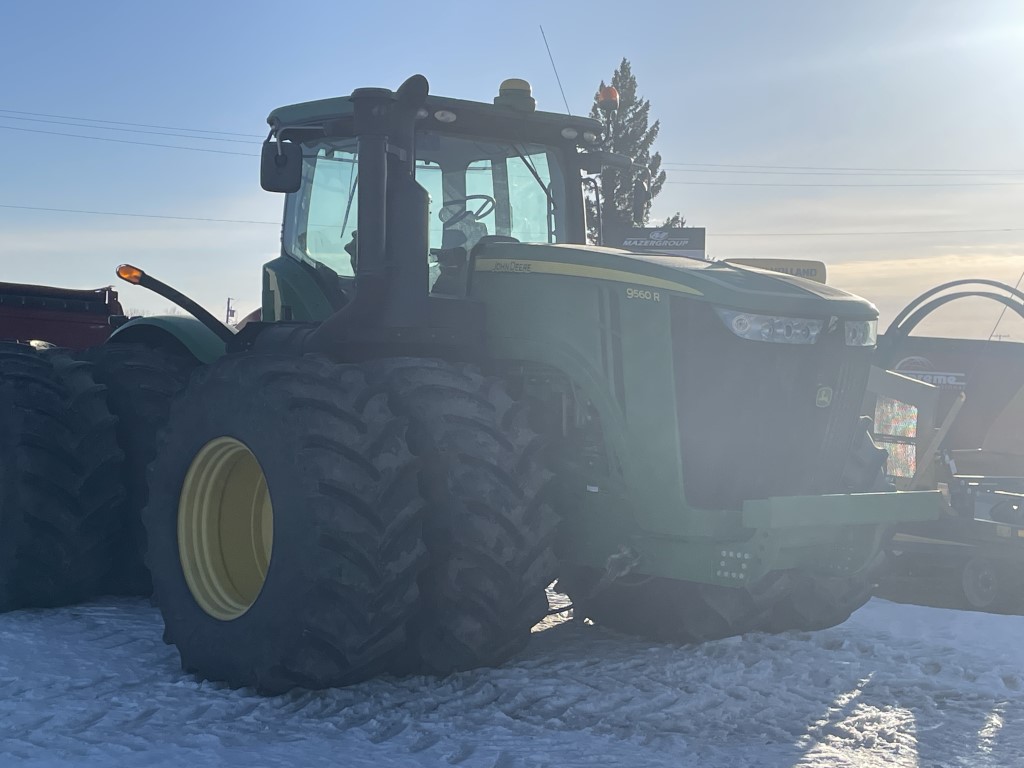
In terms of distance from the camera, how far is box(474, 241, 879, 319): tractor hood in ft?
17.5

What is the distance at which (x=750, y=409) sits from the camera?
546 cm

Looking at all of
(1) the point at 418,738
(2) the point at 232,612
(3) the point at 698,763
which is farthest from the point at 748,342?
(2) the point at 232,612

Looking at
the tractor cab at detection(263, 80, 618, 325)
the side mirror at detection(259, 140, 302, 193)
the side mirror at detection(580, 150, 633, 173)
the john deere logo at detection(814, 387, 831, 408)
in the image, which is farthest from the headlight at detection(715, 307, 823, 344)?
the side mirror at detection(259, 140, 302, 193)

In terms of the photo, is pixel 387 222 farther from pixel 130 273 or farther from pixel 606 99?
pixel 606 99

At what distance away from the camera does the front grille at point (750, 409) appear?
5.35 metres

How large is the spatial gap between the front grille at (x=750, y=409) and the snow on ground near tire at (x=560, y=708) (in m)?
0.89

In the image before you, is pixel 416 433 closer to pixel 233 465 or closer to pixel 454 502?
pixel 454 502

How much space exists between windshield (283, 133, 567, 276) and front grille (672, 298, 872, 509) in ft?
5.14

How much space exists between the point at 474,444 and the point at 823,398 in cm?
181

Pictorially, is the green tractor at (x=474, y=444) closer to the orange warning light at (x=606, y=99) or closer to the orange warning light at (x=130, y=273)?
the orange warning light at (x=130, y=273)

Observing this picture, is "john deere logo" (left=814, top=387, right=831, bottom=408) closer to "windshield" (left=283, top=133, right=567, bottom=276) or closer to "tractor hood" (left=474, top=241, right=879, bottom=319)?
"tractor hood" (left=474, top=241, right=879, bottom=319)

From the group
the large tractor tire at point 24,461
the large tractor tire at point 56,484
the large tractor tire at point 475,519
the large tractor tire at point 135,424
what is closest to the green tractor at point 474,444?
the large tractor tire at point 475,519

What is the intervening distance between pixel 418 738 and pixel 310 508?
3.34 ft

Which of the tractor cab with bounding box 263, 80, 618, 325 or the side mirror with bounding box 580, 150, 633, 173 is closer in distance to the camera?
the tractor cab with bounding box 263, 80, 618, 325
